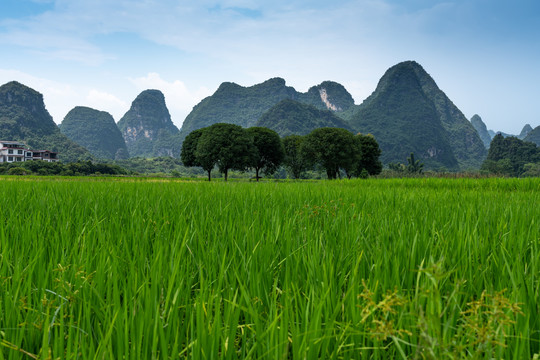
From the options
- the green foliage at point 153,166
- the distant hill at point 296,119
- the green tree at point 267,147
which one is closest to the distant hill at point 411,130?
the distant hill at point 296,119

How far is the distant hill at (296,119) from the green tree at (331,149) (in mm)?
118807

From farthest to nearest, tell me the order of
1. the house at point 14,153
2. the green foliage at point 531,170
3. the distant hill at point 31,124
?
the distant hill at point 31,124 < the house at point 14,153 < the green foliage at point 531,170

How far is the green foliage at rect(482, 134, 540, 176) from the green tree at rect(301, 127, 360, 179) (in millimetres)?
84057

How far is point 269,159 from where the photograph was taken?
50.9 m

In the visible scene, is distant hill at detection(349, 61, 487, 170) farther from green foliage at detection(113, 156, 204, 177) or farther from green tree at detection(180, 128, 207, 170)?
green tree at detection(180, 128, 207, 170)

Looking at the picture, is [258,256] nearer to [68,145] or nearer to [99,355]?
[99,355]

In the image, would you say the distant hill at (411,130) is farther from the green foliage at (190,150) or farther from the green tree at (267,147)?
the green foliage at (190,150)

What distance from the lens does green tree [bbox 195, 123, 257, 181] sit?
4012cm

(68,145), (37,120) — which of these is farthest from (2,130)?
(68,145)

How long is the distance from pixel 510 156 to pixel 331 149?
11436 cm

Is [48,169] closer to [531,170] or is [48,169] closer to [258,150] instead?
[258,150]

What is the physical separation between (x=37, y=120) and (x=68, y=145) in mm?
46591

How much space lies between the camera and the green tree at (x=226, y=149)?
40125 mm

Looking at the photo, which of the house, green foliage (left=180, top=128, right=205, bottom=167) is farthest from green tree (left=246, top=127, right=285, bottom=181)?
the house
